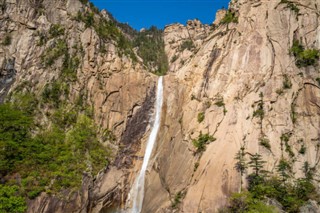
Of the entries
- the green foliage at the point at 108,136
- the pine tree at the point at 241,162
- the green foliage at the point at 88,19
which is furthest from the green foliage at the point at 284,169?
the green foliage at the point at 88,19

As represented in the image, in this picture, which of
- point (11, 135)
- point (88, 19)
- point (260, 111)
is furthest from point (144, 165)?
point (88, 19)

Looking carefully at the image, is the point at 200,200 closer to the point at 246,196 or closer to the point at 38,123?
the point at 246,196

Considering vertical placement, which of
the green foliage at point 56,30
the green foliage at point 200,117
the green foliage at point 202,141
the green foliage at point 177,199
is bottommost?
the green foliage at point 177,199

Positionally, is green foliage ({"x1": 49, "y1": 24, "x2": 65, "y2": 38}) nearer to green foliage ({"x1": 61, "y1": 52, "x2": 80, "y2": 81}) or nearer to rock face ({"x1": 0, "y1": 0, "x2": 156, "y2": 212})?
rock face ({"x1": 0, "y1": 0, "x2": 156, "y2": 212})

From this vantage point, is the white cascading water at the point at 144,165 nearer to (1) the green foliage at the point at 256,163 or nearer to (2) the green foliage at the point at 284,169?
(1) the green foliage at the point at 256,163

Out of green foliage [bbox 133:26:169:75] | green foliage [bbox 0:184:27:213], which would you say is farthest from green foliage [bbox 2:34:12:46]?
green foliage [bbox 133:26:169:75]

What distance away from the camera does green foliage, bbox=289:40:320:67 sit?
28484mm

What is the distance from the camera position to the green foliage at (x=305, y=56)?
1121 inches

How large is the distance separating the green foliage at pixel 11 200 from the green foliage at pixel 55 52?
1950cm

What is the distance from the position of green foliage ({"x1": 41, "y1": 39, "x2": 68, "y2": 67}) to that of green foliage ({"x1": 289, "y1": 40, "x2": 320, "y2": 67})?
103ft

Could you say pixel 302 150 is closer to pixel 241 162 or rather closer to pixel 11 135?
pixel 241 162

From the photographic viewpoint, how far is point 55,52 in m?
38.3

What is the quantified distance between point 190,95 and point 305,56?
46.2 ft

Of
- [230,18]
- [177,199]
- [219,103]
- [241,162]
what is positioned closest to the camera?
[241,162]
